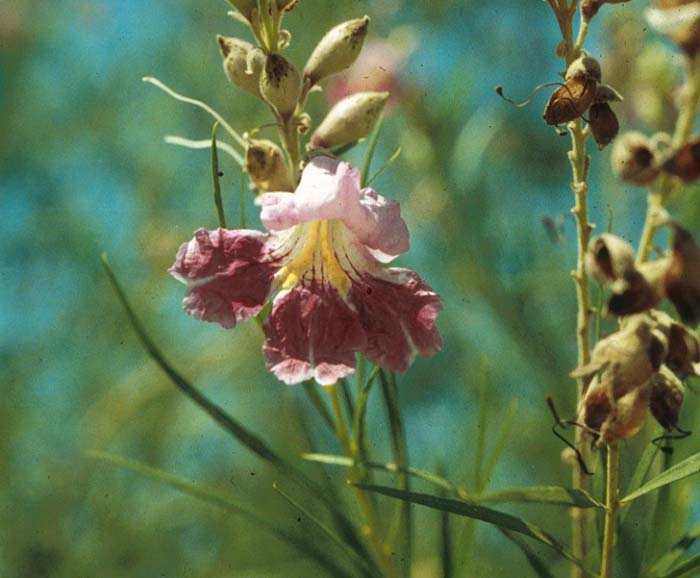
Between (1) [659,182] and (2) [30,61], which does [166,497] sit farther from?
(1) [659,182]

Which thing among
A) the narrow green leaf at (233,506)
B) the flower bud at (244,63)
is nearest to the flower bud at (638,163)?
the flower bud at (244,63)

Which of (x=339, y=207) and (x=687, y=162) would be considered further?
(x=339, y=207)

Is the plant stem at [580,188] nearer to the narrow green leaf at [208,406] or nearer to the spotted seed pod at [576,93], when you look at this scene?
the spotted seed pod at [576,93]

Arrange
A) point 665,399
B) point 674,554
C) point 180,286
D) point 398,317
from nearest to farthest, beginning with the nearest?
point 665,399 < point 674,554 < point 398,317 < point 180,286

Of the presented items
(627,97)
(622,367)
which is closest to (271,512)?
(627,97)

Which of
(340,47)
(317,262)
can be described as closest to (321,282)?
(317,262)

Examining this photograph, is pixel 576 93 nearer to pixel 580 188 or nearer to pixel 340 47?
pixel 580 188
